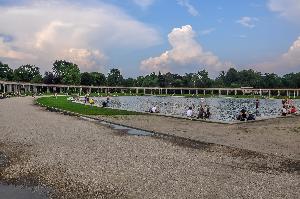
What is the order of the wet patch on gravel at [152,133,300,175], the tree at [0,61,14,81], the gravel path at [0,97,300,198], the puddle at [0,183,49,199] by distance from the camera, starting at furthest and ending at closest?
1. the tree at [0,61,14,81]
2. the wet patch on gravel at [152,133,300,175]
3. the gravel path at [0,97,300,198]
4. the puddle at [0,183,49,199]

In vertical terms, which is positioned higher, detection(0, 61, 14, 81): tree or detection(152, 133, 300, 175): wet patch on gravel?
detection(0, 61, 14, 81): tree

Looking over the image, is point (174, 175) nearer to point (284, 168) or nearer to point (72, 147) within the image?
point (284, 168)

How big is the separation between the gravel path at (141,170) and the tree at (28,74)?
163 metres

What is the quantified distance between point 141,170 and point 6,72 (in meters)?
178

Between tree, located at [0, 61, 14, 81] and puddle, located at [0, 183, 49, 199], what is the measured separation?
174479 mm

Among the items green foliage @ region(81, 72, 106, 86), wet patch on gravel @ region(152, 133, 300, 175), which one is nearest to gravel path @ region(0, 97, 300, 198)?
wet patch on gravel @ region(152, 133, 300, 175)

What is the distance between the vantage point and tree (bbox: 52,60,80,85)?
182 m

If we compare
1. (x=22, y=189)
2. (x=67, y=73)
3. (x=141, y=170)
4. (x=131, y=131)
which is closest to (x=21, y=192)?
(x=22, y=189)

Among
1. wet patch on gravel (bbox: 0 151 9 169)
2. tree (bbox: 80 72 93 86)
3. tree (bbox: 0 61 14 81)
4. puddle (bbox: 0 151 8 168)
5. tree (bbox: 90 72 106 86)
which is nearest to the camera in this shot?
wet patch on gravel (bbox: 0 151 9 169)

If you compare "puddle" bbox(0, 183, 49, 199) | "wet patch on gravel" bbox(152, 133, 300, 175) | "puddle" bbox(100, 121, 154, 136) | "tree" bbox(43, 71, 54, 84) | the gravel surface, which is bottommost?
"puddle" bbox(0, 183, 49, 199)

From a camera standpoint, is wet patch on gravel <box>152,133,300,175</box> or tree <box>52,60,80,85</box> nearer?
wet patch on gravel <box>152,133,300,175</box>

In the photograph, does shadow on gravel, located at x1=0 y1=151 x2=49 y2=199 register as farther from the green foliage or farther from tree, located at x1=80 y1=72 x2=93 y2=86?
the green foliage

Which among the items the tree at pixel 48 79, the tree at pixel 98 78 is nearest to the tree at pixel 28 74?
the tree at pixel 48 79

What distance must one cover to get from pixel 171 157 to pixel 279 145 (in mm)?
6913
